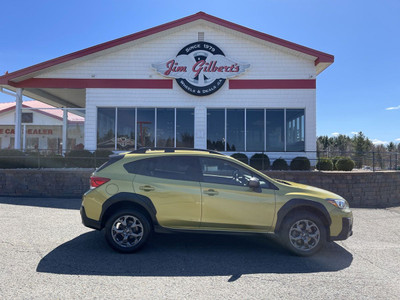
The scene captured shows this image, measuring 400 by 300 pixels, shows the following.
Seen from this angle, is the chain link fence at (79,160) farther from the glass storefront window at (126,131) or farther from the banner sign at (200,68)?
the banner sign at (200,68)

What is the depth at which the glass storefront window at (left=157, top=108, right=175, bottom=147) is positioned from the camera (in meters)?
13.7

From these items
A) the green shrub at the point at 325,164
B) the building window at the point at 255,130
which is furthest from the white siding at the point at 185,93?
the green shrub at the point at 325,164

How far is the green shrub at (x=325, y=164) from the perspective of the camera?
37.8 ft

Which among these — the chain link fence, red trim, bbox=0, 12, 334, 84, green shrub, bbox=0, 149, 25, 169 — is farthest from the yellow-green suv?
red trim, bbox=0, 12, 334, 84

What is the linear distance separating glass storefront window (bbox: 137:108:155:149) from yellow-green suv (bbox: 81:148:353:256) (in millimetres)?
8777

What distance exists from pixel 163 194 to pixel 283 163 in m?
7.98

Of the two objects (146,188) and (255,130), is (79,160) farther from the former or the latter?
(146,188)

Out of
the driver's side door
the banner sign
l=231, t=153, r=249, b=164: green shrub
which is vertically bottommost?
the driver's side door

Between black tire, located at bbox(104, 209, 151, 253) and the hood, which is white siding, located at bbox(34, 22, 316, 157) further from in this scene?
black tire, located at bbox(104, 209, 151, 253)

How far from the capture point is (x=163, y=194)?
485 centimetres

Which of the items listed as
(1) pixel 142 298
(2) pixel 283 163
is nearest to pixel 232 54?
(2) pixel 283 163

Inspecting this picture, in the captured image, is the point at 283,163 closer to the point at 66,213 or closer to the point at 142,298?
the point at 66,213

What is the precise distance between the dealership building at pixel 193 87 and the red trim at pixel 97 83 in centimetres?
5

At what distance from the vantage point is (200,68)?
13531 millimetres
